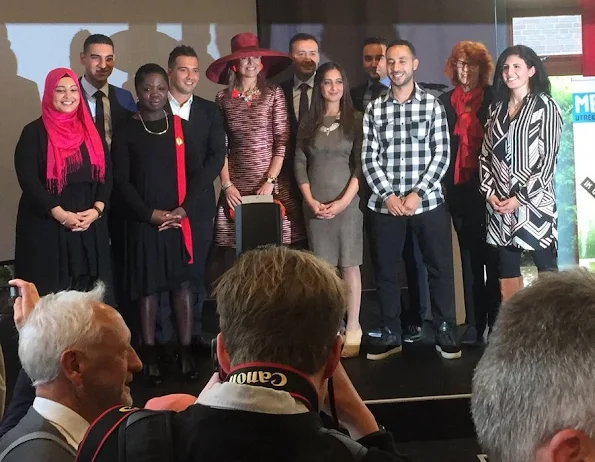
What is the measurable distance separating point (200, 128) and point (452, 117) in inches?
52.6

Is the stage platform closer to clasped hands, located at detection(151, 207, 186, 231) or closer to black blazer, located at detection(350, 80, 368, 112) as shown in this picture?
clasped hands, located at detection(151, 207, 186, 231)

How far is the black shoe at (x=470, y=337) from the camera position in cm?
372

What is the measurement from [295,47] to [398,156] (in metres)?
0.83

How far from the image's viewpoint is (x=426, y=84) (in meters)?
3.69

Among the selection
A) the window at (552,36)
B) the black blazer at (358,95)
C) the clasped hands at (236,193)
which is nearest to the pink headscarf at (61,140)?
the clasped hands at (236,193)

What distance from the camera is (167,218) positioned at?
334cm

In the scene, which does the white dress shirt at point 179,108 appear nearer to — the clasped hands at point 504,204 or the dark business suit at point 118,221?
the dark business suit at point 118,221

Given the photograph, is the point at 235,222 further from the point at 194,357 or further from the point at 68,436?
the point at 68,436

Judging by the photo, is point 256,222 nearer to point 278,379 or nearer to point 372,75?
point 372,75

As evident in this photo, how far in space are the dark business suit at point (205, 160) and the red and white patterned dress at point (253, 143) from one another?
2.2 inches

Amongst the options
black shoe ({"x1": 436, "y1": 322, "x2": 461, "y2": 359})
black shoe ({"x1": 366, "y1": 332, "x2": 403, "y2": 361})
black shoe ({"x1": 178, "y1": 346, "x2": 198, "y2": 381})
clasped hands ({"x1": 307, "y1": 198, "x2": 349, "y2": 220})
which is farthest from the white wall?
black shoe ({"x1": 436, "y1": 322, "x2": 461, "y2": 359})

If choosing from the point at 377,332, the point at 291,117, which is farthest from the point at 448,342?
the point at 291,117

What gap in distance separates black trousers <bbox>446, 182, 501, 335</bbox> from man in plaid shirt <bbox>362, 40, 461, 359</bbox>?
0.22 metres

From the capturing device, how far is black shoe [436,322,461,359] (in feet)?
11.5
